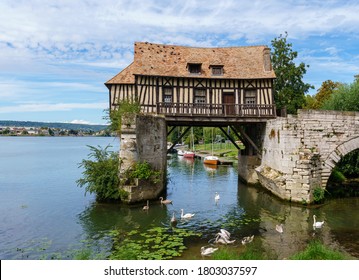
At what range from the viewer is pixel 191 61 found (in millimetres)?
21203

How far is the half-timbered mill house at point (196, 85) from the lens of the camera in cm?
1997

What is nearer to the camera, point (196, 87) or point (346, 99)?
point (196, 87)

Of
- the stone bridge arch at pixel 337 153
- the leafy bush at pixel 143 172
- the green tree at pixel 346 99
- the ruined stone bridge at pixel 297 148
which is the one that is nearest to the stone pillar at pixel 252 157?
the ruined stone bridge at pixel 297 148

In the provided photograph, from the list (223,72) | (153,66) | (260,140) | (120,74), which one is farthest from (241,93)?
(120,74)

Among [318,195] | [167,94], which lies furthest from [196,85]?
[318,195]

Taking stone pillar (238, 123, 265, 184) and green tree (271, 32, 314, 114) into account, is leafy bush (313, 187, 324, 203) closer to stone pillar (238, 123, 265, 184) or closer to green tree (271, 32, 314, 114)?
stone pillar (238, 123, 265, 184)

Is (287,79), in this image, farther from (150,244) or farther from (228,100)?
(150,244)

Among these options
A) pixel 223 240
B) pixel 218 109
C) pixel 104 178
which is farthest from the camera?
pixel 218 109

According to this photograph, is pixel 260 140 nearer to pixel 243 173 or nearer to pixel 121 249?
pixel 243 173

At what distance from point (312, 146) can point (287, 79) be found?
48.7ft

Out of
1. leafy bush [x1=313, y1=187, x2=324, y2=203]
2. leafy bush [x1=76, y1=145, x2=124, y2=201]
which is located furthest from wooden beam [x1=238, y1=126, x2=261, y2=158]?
leafy bush [x1=76, y1=145, x2=124, y2=201]

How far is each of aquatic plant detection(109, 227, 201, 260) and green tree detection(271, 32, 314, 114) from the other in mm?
20901

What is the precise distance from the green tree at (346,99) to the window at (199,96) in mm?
10189

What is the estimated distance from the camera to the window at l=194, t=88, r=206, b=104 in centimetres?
2094
